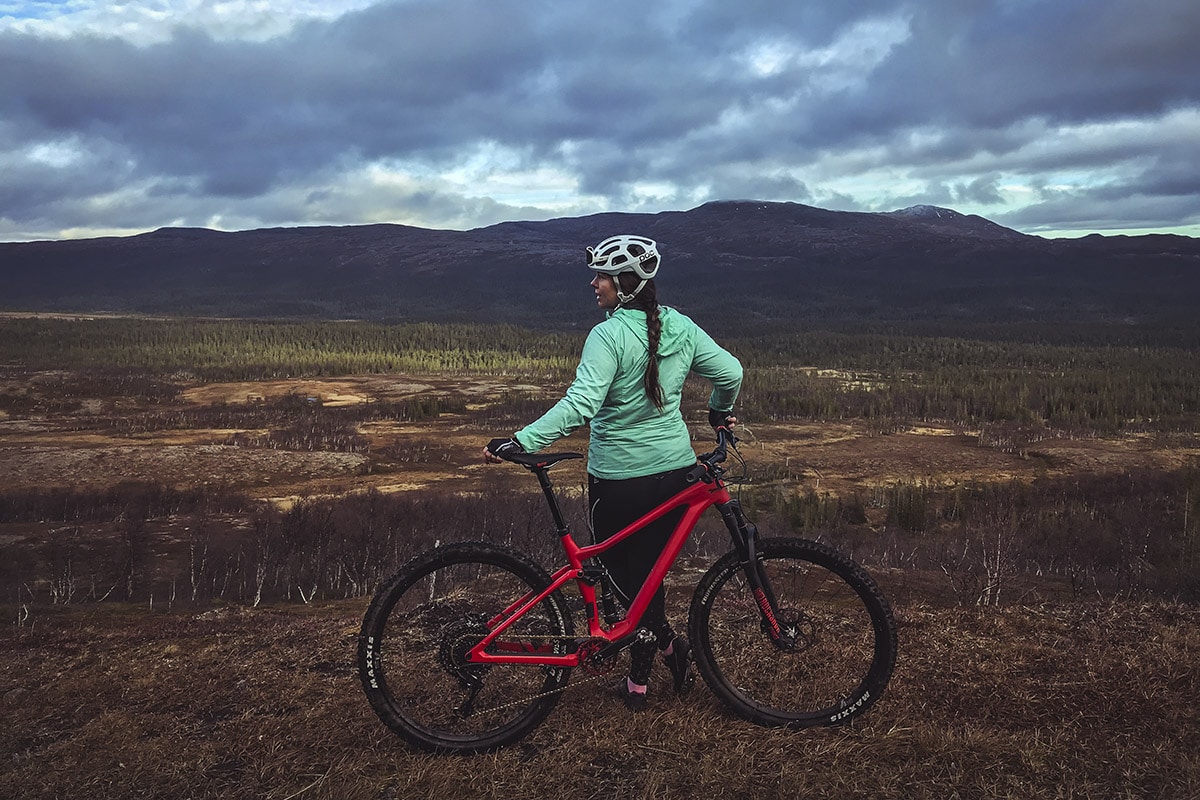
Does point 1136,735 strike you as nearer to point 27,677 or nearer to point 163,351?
point 27,677

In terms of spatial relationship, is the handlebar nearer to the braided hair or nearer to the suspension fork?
the suspension fork

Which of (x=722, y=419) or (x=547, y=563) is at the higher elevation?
(x=722, y=419)

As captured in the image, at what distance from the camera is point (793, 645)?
4.12m

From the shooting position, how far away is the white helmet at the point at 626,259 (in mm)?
3945

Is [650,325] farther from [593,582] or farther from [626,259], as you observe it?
[593,582]

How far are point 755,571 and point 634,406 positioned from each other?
911 mm

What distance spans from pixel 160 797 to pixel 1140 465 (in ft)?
63.0

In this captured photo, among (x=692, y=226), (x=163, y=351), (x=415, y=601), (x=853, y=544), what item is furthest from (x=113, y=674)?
(x=692, y=226)

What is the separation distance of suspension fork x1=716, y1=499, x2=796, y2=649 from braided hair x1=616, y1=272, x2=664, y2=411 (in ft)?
1.91

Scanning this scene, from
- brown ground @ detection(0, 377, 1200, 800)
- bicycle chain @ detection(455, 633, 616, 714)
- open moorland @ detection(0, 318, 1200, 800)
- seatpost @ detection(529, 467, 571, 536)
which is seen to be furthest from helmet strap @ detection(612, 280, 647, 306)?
brown ground @ detection(0, 377, 1200, 800)

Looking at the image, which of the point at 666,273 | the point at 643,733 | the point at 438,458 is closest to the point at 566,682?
the point at 643,733

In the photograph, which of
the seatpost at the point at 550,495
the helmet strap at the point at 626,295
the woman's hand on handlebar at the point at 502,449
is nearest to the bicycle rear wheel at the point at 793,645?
→ the seatpost at the point at 550,495

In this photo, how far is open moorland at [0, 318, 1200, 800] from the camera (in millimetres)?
3791

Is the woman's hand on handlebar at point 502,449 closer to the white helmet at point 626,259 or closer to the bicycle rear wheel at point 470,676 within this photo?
the bicycle rear wheel at point 470,676
